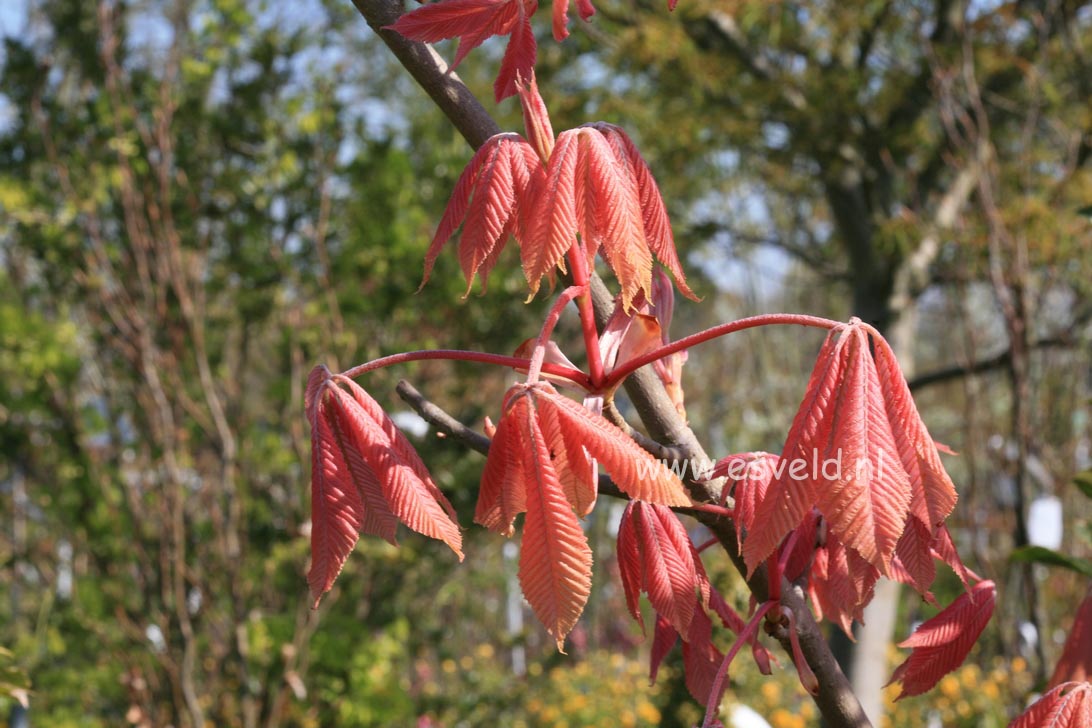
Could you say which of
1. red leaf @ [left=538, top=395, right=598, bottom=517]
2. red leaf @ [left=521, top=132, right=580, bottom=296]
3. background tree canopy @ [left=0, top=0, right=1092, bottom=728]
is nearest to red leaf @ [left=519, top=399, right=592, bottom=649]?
red leaf @ [left=538, top=395, right=598, bottom=517]

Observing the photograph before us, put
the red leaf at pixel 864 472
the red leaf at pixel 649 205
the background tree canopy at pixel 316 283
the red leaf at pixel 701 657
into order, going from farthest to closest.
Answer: the background tree canopy at pixel 316 283 < the red leaf at pixel 701 657 < the red leaf at pixel 649 205 < the red leaf at pixel 864 472

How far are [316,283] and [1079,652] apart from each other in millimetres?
3222

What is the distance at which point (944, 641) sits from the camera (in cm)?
84

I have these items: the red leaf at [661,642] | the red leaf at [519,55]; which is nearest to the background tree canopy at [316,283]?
the red leaf at [661,642]

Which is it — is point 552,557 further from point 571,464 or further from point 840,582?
point 840,582

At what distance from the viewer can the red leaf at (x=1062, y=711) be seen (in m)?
0.73

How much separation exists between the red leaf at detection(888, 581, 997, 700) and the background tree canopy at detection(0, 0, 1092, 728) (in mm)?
1747

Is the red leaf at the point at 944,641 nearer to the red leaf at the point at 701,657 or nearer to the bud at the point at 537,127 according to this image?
the red leaf at the point at 701,657

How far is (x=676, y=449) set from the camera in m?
0.74

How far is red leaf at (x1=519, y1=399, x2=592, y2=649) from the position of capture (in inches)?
24.6

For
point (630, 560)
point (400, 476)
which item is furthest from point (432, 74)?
point (630, 560)

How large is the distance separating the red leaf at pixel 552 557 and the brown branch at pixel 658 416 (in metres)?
0.13

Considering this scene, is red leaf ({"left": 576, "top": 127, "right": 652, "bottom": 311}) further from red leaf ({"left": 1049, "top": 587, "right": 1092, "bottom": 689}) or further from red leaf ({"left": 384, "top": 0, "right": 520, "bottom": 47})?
red leaf ({"left": 1049, "top": 587, "right": 1092, "bottom": 689})

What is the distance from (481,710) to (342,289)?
6.65 ft
